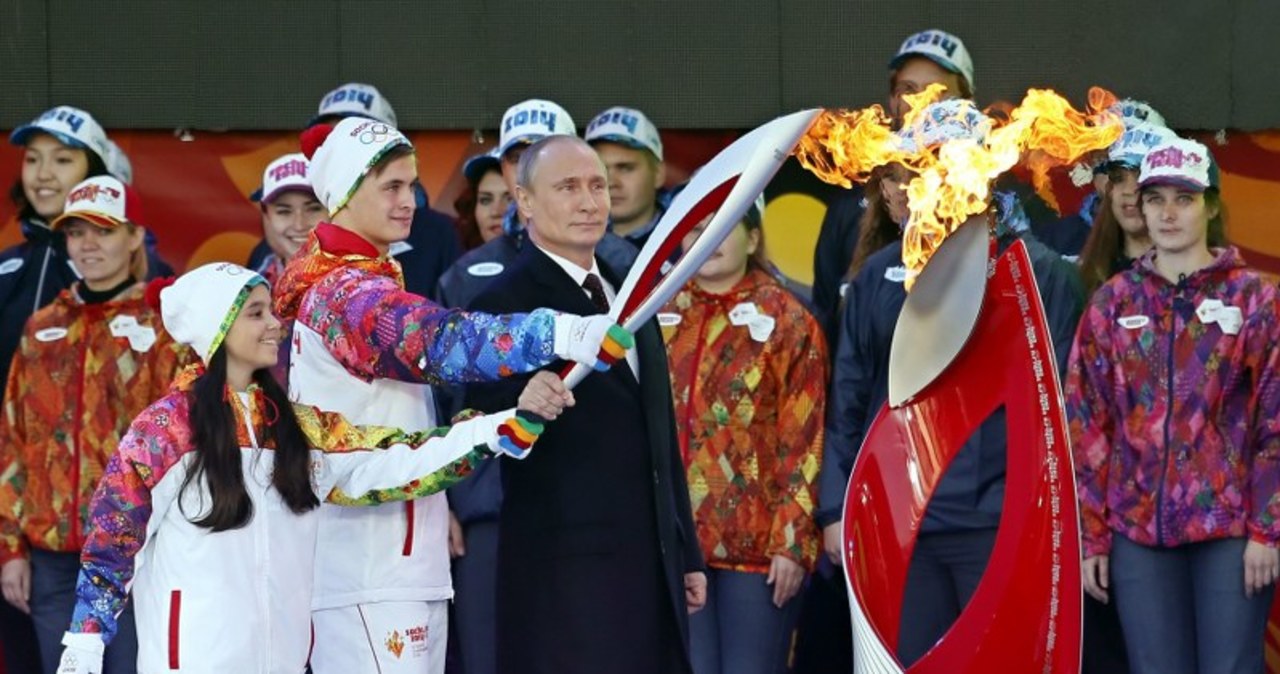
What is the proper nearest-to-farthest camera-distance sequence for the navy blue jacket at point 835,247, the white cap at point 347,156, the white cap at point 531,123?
the white cap at point 347,156
the white cap at point 531,123
the navy blue jacket at point 835,247

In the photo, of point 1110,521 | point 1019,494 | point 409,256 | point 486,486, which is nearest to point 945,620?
point 1110,521

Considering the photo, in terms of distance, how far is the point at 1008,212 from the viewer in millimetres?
5789

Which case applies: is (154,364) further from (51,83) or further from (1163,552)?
(1163,552)

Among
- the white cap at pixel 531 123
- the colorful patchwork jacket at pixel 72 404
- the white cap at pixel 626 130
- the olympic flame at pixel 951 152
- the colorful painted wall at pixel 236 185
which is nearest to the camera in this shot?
the olympic flame at pixel 951 152

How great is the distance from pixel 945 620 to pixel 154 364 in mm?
2367

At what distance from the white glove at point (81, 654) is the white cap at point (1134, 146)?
3127 mm

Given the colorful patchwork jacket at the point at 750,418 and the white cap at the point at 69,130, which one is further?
the white cap at the point at 69,130

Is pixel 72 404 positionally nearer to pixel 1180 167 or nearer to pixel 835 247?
pixel 835 247

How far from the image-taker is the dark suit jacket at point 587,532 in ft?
15.3

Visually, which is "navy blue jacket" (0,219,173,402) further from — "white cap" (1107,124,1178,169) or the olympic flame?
"white cap" (1107,124,1178,169)

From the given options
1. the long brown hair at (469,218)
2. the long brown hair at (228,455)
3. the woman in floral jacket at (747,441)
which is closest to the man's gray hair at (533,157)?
the long brown hair at (228,455)

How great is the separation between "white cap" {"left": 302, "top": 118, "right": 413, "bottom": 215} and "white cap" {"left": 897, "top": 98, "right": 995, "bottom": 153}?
4.09ft

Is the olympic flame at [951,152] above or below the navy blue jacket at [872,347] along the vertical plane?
above

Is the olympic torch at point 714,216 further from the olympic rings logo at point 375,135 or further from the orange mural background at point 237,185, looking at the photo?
the orange mural background at point 237,185
